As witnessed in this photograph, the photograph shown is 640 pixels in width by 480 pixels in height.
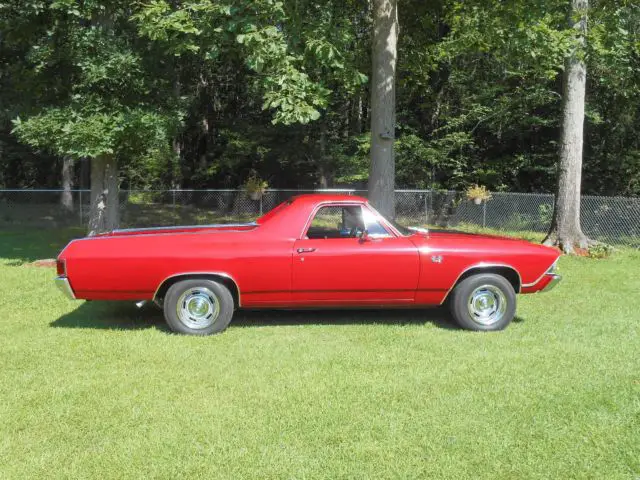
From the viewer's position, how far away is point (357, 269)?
6613 millimetres

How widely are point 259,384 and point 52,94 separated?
907 centimetres

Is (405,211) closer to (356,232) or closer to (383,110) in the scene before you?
(383,110)

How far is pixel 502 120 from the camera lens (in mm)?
21703

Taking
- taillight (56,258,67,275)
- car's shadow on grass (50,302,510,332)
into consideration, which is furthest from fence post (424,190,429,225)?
taillight (56,258,67,275)

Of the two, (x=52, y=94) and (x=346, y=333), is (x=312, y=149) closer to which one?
(x=52, y=94)

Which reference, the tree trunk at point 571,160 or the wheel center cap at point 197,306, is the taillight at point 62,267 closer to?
the wheel center cap at point 197,306

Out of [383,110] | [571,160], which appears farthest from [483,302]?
[571,160]

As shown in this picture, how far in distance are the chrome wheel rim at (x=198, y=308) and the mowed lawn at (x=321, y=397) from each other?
0.25 metres

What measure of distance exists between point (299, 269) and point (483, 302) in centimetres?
216

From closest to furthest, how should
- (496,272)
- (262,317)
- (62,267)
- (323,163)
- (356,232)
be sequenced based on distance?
(62,267) → (356,232) → (496,272) → (262,317) → (323,163)

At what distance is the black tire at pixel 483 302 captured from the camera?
677cm

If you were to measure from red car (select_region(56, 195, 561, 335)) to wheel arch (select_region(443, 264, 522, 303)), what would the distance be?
0.01 meters

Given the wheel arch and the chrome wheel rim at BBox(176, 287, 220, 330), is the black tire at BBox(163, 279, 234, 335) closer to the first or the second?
the chrome wheel rim at BBox(176, 287, 220, 330)

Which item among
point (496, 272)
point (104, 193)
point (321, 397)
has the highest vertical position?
point (104, 193)
